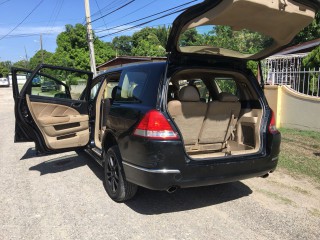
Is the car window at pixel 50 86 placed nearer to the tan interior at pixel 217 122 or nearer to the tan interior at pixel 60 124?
the tan interior at pixel 60 124

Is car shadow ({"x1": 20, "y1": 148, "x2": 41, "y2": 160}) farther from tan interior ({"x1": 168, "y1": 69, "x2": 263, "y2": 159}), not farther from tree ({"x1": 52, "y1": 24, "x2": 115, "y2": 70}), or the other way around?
tree ({"x1": 52, "y1": 24, "x2": 115, "y2": 70})

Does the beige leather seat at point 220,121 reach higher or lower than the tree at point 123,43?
lower

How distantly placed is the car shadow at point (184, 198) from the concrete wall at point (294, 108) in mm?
4549

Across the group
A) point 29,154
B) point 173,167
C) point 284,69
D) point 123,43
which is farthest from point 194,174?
point 123,43

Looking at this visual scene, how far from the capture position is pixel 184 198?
4488mm

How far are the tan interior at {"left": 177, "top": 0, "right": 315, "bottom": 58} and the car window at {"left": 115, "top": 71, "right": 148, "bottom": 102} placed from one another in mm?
661

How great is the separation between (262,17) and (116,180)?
2587 mm

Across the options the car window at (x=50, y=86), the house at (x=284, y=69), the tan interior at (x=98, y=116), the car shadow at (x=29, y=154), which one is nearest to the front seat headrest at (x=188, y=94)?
the tan interior at (x=98, y=116)

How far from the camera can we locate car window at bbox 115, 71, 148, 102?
159 inches

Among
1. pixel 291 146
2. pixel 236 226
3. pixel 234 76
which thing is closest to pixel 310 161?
pixel 291 146

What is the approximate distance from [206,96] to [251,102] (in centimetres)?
87

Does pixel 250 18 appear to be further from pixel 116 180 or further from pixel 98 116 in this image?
pixel 98 116

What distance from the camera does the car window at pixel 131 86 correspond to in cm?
403

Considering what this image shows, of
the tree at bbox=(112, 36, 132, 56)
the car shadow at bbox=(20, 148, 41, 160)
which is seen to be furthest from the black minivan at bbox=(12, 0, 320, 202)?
the tree at bbox=(112, 36, 132, 56)
